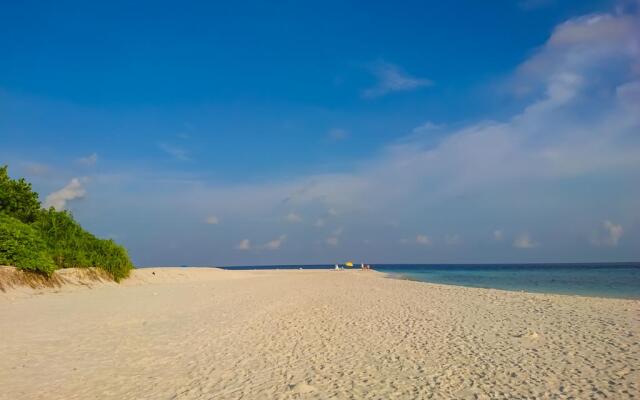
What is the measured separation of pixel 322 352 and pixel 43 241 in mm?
20274

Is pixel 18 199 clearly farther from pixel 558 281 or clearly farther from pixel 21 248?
pixel 558 281

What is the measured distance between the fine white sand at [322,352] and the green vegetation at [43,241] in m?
5.53

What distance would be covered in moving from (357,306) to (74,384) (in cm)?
1163

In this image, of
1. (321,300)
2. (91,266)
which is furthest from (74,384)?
(91,266)

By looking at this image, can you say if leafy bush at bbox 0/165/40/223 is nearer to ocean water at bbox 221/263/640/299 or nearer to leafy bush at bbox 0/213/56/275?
leafy bush at bbox 0/213/56/275

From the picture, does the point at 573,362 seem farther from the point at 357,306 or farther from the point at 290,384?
the point at 357,306

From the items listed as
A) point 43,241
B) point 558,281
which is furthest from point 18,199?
point 558,281

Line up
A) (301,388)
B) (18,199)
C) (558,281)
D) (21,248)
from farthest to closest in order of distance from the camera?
(558,281)
(18,199)
(21,248)
(301,388)

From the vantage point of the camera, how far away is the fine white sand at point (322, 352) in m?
6.73

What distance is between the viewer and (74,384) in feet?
23.6

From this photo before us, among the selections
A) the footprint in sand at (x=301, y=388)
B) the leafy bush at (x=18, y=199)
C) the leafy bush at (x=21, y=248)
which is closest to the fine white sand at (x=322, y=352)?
the footprint in sand at (x=301, y=388)

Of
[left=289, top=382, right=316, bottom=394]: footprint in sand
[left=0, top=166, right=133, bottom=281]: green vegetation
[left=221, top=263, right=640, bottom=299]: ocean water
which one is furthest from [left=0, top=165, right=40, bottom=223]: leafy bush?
[left=221, top=263, right=640, bottom=299]: ocean water

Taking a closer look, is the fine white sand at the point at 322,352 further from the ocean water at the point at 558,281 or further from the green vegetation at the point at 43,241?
the ocean water at the point at 558,281

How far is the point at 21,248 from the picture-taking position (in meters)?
20.4
